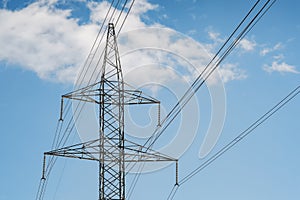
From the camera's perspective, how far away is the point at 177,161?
2894 centimetres

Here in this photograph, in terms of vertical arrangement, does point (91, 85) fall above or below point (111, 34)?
below

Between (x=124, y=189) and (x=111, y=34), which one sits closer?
(x=124, y=189)

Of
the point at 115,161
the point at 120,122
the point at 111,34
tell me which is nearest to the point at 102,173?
the point at 115,161

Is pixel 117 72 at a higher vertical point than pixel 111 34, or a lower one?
lower

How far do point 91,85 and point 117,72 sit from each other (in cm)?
150

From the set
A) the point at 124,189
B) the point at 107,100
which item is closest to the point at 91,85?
the point at 107,100

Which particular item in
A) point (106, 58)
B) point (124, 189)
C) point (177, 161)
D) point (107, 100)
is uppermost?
point (106, 58)

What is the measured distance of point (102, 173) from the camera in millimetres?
27500

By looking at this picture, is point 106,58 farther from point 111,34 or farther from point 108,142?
point 108,142

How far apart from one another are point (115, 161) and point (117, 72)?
4609 mm

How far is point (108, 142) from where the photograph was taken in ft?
91.7

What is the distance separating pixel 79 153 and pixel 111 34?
21.4ft

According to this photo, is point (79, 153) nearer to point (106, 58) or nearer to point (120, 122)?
point (120, 122)

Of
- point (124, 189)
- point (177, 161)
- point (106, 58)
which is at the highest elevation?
point (106, 58)
